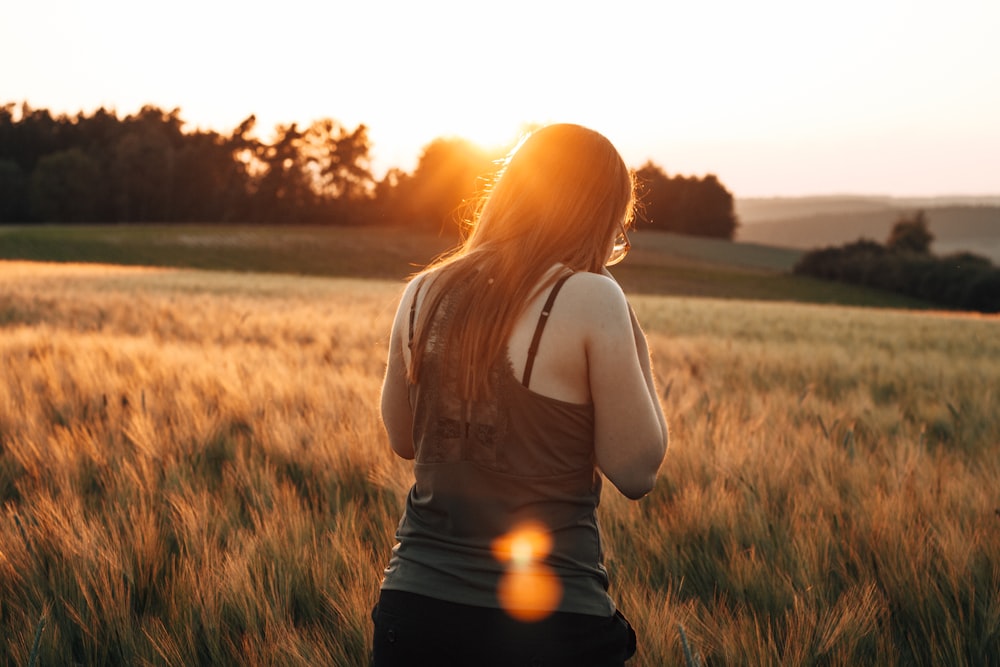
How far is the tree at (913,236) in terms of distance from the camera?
62500 millimetres

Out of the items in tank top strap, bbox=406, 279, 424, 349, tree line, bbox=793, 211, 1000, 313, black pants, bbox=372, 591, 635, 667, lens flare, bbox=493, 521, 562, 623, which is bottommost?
tree line, bbox=793, 211, 1000, 313

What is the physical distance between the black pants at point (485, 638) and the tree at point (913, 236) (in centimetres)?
6773

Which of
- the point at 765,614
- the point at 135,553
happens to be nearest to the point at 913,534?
the point at 765,614

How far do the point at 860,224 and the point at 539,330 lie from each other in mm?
149727

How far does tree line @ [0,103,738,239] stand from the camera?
219 ft

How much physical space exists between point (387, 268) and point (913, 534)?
48.6 meters

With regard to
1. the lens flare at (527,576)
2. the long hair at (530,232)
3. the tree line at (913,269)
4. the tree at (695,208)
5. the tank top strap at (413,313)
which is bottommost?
the tree line at (913,269)

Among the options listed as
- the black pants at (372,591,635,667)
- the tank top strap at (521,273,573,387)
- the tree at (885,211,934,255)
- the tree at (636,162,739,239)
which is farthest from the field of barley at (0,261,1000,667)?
the tree at (636,162,739,239)

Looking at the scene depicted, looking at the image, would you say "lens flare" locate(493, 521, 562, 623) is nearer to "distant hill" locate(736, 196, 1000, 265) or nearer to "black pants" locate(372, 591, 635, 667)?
"black pants" locate(372, 591, 635, 667)

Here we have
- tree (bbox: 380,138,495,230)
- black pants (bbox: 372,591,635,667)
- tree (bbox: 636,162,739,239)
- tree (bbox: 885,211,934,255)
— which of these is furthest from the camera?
tree (bbox: 636,162,739,239)

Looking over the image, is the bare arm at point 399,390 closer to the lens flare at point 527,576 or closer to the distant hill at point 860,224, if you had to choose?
the lens flare at point 527,576

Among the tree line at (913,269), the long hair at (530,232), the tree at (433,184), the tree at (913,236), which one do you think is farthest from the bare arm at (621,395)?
the tree at (913,236)

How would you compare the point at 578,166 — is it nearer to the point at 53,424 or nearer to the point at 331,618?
the point at 331,618

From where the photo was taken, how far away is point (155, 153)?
67.8 metres
